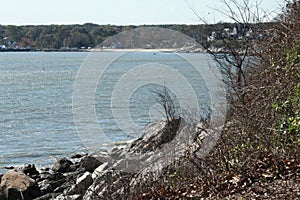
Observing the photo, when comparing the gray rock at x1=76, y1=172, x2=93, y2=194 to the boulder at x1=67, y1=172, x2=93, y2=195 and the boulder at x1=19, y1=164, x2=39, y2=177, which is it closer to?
the boulder at x1=67, y1=172, x2=93, y2=195

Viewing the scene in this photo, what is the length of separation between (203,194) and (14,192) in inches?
348

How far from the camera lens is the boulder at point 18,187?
1524 cm

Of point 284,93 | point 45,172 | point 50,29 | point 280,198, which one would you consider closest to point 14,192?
point 45,172

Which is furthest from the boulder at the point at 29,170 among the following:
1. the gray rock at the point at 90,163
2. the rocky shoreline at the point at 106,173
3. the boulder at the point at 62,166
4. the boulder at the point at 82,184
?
the boulder at the point at 82,184

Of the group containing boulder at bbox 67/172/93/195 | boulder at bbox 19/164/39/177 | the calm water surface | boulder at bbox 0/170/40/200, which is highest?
boulder at bbox 67/172/93/195

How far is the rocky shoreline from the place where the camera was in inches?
392

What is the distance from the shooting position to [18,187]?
15.6 metres

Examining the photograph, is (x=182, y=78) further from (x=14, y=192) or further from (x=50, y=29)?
(x=50, y=29)

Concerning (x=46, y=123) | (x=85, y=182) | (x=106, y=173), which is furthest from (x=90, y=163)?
(x=46, y=123)

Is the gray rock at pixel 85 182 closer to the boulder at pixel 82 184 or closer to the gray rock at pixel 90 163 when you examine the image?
the boulder at pixel 82 184

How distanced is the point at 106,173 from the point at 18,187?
4.89 m

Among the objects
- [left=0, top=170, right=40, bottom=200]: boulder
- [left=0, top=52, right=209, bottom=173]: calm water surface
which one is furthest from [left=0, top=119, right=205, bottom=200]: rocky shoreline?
[left=0, top=52, right=209, bottom=173]: calm water surface

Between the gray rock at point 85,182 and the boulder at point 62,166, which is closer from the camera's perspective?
the gray rock at point 85,182

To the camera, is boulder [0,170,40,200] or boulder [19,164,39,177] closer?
boulder [0,170,40,200]
